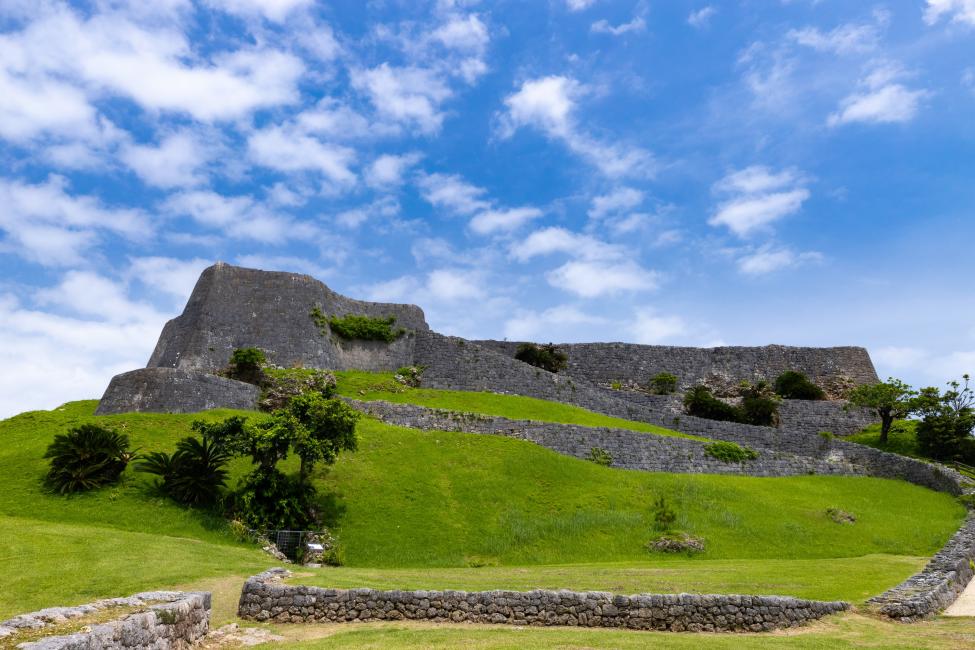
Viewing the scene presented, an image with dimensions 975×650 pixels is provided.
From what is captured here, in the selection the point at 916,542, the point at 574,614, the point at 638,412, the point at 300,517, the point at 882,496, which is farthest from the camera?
the point at 638,412

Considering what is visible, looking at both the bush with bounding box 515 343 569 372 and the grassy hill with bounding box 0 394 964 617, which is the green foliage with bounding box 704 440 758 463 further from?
the bush with bounding box 515 343 569 372

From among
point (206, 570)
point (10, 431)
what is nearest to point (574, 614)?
point (206, 570)

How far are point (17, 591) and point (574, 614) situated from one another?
42.0 feet

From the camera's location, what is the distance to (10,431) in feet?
109

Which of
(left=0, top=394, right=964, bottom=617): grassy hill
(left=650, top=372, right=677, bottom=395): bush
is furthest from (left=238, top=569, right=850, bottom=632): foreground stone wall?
(left=650, top=372, right=677, bottom=395): bush

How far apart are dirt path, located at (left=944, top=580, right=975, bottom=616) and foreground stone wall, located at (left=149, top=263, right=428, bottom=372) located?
38065 millimetres

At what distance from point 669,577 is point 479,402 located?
26.2 meters

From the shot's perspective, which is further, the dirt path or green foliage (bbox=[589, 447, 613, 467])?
green foliage (bbox=[589, 447, 613, 467])

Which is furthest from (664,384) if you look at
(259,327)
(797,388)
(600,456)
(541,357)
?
(259,327)

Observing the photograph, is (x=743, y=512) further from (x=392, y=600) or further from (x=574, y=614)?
(x=392, y=600)

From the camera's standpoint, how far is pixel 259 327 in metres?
46.8

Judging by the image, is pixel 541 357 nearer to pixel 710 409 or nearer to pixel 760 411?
pixel 710 409

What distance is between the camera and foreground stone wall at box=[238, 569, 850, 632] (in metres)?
14.5

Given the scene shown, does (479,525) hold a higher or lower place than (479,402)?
lower
